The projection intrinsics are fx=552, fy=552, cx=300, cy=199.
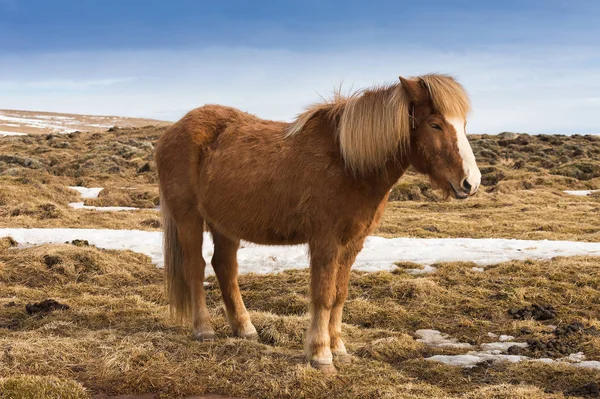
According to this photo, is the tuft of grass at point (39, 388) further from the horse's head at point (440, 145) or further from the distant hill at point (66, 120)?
the distant hill at point (66, 120)

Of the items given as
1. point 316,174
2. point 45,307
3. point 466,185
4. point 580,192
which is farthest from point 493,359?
point 580,192

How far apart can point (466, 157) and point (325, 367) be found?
7.22 ft

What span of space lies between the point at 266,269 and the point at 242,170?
4.43 m

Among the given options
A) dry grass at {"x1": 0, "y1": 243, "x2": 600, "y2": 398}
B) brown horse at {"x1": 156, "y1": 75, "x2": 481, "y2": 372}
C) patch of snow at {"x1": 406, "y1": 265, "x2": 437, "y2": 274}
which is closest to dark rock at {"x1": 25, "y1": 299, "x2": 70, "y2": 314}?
dry grass at {"x1": 0, "y1": 243, "x2": 600, "y2": 398}

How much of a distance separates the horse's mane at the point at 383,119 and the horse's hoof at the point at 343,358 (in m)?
1.82

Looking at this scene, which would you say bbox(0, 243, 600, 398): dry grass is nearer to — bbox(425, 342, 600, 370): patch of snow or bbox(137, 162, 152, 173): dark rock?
bbox(425, 342, 600, 370): patch of snow

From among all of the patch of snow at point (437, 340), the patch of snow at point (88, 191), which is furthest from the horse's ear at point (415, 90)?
the patch of snow at point (88, 191)

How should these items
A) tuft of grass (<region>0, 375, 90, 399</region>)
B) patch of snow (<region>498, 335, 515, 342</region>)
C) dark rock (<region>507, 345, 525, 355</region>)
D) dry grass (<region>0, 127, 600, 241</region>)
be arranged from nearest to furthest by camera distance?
tuft of grass (<region>0, 375, 90, 399</region>) → dark rock (<region>507, 345, 525, 355</region>) → patch of snow (<region>498, 335, 515, 342</region>) → dry grass (<region>0, 127, 600, 241</region>)

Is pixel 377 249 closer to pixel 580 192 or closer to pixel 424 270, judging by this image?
pixel 424 270

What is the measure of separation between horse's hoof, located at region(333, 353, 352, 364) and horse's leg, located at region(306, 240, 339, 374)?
0.92ft

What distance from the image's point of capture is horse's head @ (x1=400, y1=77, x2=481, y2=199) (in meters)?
4.40

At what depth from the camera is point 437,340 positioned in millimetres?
6242

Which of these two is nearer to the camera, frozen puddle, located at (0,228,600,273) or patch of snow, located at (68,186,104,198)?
frozen puddle, located at (0,228,600,273)

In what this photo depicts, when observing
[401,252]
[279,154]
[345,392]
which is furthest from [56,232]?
[345,392]
